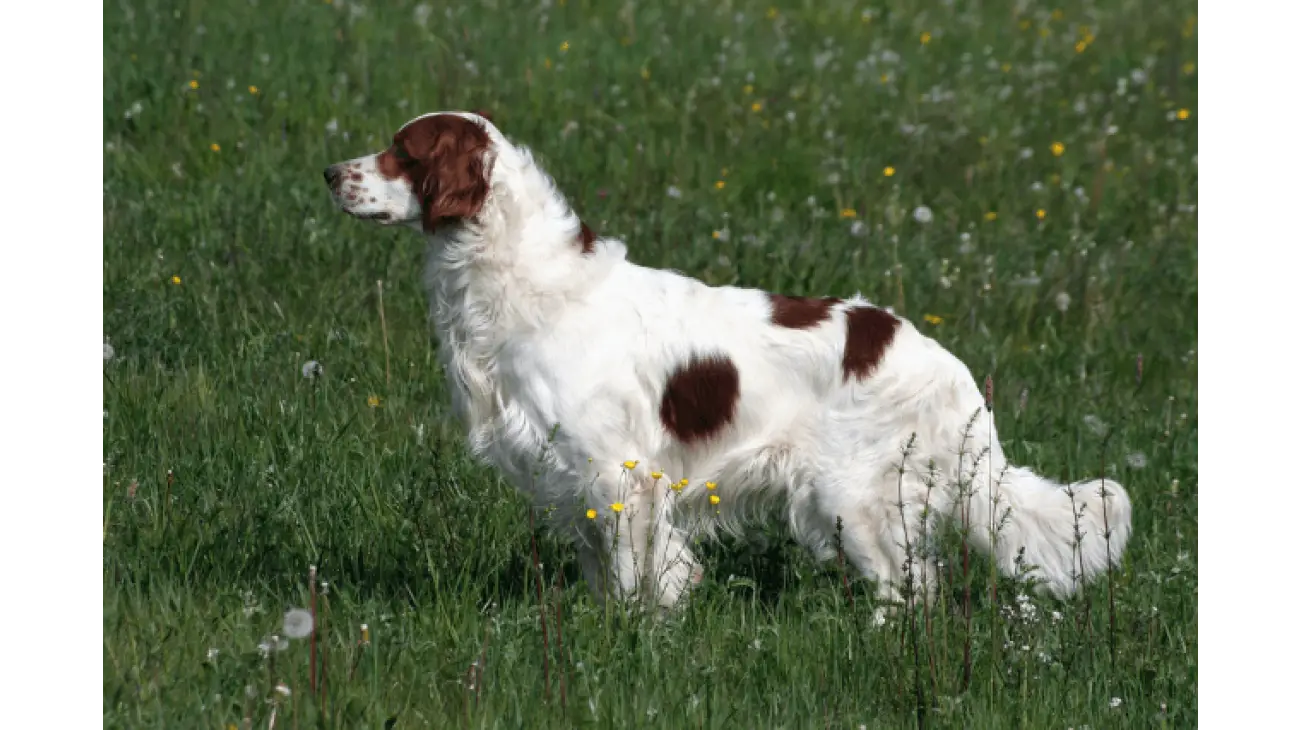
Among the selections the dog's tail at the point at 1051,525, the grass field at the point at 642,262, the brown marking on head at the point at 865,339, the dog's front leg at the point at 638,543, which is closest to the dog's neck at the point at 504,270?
the grass field at the point at 642,262

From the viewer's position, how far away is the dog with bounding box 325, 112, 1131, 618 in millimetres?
4371

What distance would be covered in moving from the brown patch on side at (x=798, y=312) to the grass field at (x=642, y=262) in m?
0.79

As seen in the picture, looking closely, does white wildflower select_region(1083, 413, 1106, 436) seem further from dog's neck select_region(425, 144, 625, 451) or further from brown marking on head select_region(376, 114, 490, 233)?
brown marking on head select_region(376, 114, 490, 233)

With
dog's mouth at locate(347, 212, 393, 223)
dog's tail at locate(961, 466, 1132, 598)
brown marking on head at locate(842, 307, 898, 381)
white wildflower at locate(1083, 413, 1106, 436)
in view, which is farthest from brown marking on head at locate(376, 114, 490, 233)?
white wildflower at locate(1083, 413, 1106, 436)

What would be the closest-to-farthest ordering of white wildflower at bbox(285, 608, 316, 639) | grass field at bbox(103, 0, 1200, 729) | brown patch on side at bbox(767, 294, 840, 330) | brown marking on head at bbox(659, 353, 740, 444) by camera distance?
white wildflower at bbox(285, 608, 316, 639)
grass field at bbox(103, 0, 1200, 729)
brown marking on head at bbox(659, 353, 740, 444)
brown patch on side at bbox(767, 294, 840, 330)

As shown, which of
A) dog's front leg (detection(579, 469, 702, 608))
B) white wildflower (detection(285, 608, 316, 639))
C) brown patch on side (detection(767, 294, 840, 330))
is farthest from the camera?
brown patch on side (detection(767, 294, 840, 330))

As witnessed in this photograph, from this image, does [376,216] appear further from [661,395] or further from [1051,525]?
[1051,525]

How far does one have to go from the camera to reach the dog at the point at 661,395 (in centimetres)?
437

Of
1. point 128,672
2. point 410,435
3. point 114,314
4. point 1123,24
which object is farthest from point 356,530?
point 1123,24

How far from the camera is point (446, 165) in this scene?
4.36 meters

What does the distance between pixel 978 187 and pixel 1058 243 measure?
77 centimetres

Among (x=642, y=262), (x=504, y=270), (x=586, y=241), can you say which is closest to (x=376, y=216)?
(x=504, y=270)

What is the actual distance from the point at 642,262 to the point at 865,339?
9.63 feet

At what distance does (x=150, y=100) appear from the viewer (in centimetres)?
856
